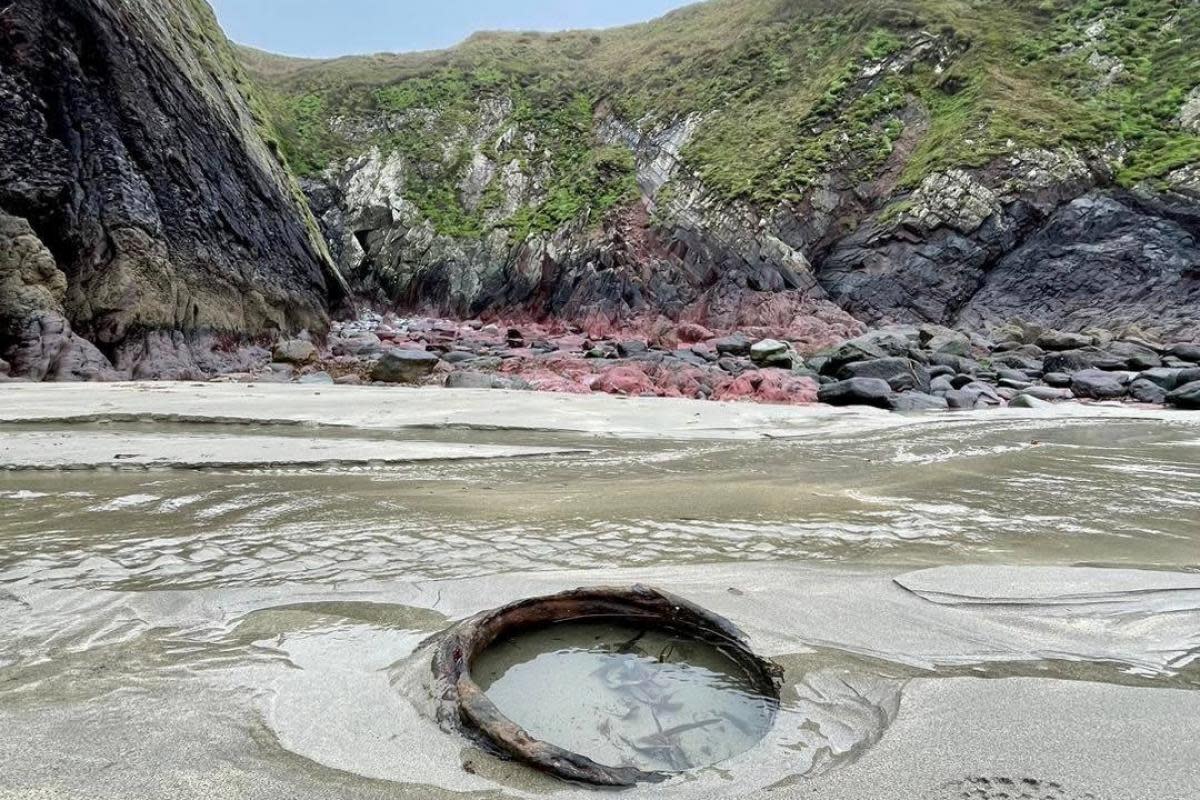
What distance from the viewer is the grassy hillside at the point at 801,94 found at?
1934cm

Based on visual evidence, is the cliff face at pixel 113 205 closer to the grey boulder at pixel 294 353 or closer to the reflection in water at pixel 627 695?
the grey boulder at pixel 294 353

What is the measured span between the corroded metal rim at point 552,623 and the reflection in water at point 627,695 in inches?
1.1

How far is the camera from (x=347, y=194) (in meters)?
27.8

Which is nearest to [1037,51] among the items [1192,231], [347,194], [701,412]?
[1192,231]

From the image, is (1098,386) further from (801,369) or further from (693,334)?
(693,334)

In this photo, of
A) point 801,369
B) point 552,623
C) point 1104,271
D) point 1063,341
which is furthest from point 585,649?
point 1104,271

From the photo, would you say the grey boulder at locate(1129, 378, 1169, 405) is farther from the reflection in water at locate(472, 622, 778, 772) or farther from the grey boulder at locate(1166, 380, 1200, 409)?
the reflection in water at locate(472, 622, 778, 772)

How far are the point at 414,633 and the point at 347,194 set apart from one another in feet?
97.5

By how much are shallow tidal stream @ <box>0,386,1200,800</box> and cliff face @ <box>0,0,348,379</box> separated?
7.70 meters

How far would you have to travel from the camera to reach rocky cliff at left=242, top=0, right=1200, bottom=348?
694 inches

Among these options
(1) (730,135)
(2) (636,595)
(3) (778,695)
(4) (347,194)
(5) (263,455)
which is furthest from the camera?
(4) (347,194)

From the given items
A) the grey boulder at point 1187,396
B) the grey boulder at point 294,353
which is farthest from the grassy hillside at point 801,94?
the grey boulder at point 294,353

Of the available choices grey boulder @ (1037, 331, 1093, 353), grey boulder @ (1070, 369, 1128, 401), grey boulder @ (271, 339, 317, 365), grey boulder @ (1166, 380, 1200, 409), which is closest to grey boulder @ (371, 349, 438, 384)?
grey boulder @ (271, 339, 317, 365)

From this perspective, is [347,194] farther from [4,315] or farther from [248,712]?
[248,712]
